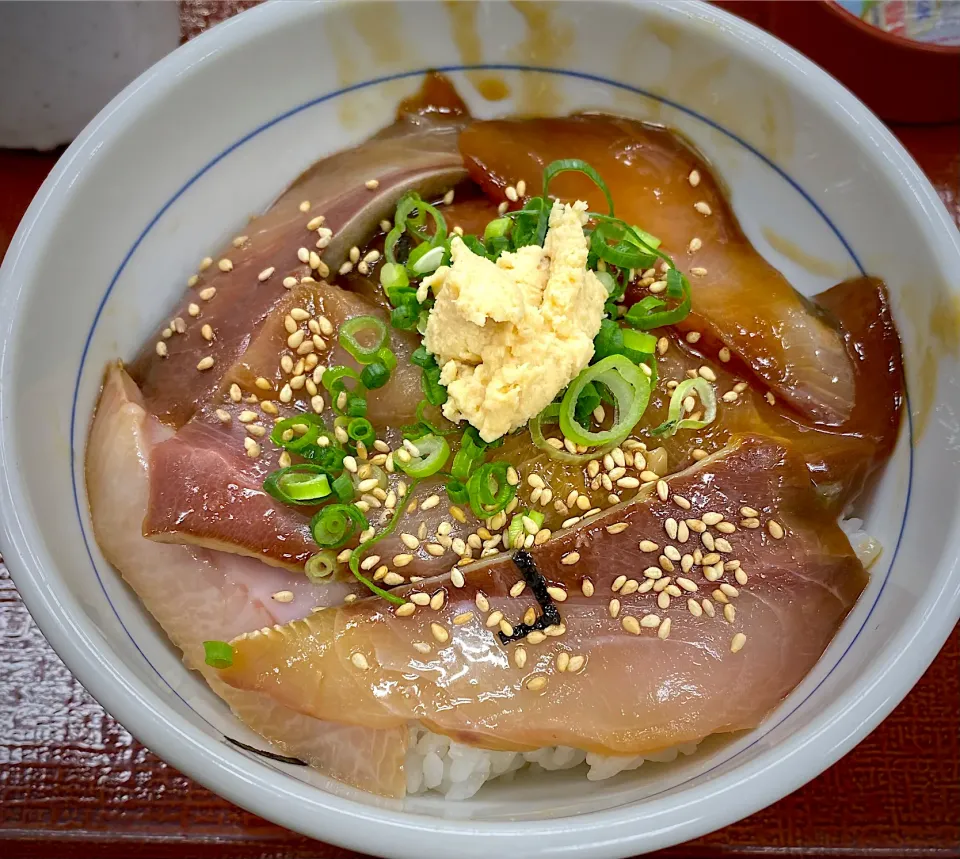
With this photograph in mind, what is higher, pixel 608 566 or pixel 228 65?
pixel 228 65

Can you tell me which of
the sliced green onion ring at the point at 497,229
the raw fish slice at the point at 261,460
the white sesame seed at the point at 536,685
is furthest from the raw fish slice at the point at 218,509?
the sliced green onion ring at the point at 497,229

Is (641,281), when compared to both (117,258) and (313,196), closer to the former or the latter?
(313,196)

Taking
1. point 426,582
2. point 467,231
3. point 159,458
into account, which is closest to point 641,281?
point 467,231

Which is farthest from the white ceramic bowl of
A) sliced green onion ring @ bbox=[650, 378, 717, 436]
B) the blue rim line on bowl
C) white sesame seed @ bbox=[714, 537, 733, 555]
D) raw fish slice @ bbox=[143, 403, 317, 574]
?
sliced green onion ring @ bbox=[650, 378, 717, 436]

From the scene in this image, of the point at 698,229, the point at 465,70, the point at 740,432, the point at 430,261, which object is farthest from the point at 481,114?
the point at 740,432

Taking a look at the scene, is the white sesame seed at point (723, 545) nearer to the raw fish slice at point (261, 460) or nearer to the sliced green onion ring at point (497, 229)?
the raw fish slice at point (261, 460)

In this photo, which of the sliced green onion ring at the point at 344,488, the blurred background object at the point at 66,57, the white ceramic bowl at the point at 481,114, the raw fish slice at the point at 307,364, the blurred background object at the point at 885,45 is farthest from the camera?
the blurred background object at the point at 885,45

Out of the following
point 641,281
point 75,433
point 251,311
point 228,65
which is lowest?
point 75,433
